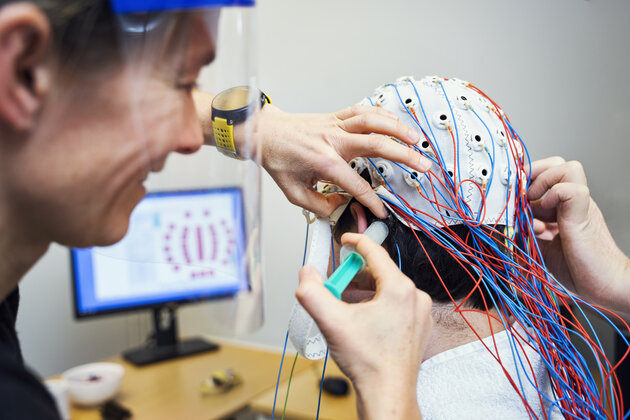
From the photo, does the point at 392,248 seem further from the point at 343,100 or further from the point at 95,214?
the point at 343,100

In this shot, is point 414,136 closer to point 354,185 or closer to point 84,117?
point 354,185

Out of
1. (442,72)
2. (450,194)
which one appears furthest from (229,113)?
(442,72)

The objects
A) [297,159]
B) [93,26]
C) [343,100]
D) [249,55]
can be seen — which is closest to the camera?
[93,26]

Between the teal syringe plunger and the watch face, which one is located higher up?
the watch face

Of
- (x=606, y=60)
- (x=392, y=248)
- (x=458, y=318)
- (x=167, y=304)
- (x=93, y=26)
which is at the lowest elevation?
(x=167, y=304)

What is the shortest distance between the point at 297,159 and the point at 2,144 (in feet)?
1.65

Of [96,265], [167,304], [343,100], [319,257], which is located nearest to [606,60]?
[343,100]

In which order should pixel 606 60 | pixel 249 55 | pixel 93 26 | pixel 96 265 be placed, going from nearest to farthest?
pixel 93 26
pixel 249 55
pixel 606 60
pixel 96 265

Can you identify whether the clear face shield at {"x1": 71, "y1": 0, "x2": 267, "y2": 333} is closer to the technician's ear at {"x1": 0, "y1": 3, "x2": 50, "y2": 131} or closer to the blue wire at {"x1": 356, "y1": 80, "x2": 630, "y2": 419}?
the technician's ear at {"x1": 0, "y1": 3, "x2": 50, "y2": 131}

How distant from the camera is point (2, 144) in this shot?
1.58 feet

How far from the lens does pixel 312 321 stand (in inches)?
34.8

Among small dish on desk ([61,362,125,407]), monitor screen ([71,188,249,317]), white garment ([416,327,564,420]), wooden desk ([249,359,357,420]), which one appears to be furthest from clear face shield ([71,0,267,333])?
small dish on desk ([61,362,125,407])

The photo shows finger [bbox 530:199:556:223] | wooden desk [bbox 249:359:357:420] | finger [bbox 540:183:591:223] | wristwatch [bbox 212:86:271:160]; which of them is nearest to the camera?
wristwatch [bbox 212:86:271:160]

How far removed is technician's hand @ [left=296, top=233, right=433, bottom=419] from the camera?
2.14 ft
